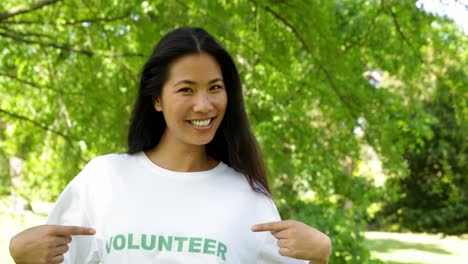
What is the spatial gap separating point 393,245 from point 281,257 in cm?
1328

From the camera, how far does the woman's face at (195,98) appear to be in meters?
1.66

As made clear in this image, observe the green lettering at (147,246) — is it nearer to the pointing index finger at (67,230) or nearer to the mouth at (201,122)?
the pointing index finger at (67,230)

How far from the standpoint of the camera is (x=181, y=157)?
1758 millimetres

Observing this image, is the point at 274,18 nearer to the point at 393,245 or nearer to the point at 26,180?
the point at 26,180

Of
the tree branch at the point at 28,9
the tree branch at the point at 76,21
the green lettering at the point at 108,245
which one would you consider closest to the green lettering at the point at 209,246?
the green lettering at the point at 108,245

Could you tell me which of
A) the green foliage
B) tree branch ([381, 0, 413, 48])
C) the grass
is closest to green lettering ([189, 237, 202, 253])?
tree branch ([381, 0, 413, 48])

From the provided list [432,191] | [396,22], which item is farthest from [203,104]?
[432,191]

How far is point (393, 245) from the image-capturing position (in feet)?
47.2

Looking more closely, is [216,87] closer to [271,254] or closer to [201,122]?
[201,122]

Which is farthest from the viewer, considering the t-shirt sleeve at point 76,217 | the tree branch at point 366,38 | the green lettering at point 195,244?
the tree branch at point 366,38

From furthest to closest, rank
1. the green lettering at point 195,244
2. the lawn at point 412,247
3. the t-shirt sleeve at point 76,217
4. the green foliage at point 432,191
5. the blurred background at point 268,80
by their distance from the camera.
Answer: the green foliage at point 432,191 → the lawn at point 412,247 → the blurred background at point 268,80 → the t-shirt sleeve at point 76,217 → the green lettering at point 195,244

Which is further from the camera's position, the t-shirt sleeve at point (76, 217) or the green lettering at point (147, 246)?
the t-shirt sleeve at point (76, 217)

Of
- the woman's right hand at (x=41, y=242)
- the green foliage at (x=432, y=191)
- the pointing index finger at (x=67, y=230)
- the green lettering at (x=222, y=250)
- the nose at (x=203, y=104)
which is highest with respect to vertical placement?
the green foliage at (x=432, y=191)

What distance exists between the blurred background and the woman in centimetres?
175
